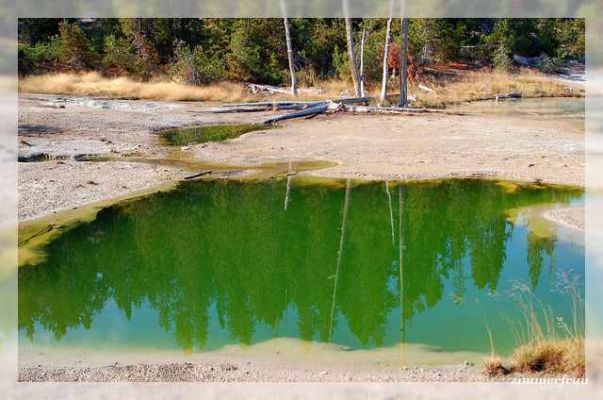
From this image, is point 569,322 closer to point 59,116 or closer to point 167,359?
point 167,359

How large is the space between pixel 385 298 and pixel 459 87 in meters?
26.6

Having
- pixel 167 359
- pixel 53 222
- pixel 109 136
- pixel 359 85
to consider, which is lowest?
pixel 167 359

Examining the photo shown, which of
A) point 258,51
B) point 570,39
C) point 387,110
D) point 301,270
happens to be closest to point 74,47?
point 258,51

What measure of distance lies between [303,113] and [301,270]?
14.8m

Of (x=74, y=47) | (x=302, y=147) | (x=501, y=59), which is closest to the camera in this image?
(x=302, y=147)

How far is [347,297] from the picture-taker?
773 centimetres

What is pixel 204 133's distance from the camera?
20.3 meters

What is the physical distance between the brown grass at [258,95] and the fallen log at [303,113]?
4081mm

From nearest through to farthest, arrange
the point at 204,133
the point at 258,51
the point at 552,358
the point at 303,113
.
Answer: the point at 552,358 < the point at 204,133 < the point at 303,113 < the point at 258,51

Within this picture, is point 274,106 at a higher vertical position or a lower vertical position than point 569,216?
higher

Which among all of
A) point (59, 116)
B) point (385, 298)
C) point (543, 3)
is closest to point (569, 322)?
point (385, 298)

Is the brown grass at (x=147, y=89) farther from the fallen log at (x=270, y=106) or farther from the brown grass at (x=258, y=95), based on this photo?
the fallen log at (x=270, y=106)

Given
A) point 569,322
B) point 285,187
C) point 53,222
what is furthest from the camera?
point 285,187

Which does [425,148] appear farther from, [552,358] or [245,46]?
[245,46]
